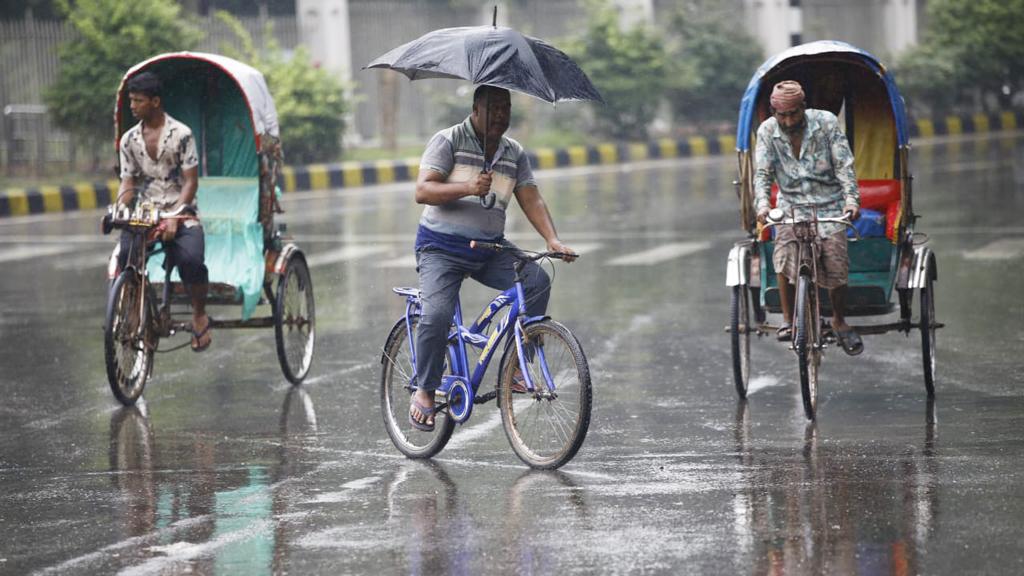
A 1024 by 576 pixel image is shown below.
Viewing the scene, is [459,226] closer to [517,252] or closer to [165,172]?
[517,252]

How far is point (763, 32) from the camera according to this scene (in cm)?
3775

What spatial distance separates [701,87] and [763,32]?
4068 mm

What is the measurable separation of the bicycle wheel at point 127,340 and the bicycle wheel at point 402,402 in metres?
1.84

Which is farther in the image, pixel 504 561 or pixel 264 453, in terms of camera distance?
pixel 264 453

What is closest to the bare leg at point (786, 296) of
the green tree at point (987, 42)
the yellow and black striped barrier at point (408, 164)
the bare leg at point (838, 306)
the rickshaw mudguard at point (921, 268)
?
the bare leg at point (838, 306)

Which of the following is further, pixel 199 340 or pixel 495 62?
pixel 199 340

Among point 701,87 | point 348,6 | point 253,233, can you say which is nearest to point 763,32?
point 701,87

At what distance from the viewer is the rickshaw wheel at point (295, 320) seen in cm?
1005

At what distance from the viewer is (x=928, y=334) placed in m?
8.92

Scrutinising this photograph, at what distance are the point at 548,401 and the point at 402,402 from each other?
1082mm

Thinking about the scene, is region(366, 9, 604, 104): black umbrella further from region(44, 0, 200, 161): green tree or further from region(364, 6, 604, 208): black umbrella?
region(44, 0, 200, 161): green tree

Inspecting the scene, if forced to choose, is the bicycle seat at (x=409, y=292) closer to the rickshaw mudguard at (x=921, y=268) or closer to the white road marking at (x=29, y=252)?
the rickshaw mudguard at (x=921, y=268)

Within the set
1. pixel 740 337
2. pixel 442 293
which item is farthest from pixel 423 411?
pixel 740 337

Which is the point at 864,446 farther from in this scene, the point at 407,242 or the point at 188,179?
the point at 407,242
